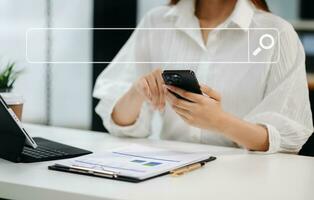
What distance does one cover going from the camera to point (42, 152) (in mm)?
1176

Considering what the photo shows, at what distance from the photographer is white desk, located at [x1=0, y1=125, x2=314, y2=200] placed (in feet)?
2.92

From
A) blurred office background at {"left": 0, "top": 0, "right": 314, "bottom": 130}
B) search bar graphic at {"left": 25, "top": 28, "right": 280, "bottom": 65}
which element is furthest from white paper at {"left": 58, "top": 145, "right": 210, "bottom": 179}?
blurred office background at {"left": 0, "top": 0, "right": 314, "bottom": 130}

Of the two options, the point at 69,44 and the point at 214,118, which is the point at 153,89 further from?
the point at 69,44

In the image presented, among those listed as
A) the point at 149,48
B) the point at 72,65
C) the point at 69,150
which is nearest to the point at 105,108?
the point at 149,48

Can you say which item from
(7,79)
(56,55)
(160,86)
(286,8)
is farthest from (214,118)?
(56,55)

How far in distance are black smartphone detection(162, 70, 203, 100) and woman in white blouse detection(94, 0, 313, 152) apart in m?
0.03

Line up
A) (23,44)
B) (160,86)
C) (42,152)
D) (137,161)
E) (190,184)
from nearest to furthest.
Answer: (190,184) → (137,161) → (42,152) → (160,86) → (23,44)

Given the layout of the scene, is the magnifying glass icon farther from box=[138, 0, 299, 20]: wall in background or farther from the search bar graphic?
Answer: box=[138, 0, 299, 20]: wall in background

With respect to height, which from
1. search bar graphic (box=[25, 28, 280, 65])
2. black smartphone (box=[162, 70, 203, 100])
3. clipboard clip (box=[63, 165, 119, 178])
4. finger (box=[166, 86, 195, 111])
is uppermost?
search bar graphic (box=[25, 28, 280, 65])

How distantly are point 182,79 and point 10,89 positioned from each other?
66 cm

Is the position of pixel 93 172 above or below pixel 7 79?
below

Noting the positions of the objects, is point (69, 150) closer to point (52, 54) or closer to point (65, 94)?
point (52, 54)

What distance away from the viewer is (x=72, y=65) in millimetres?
1930

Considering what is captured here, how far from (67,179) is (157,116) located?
29.6 inches
